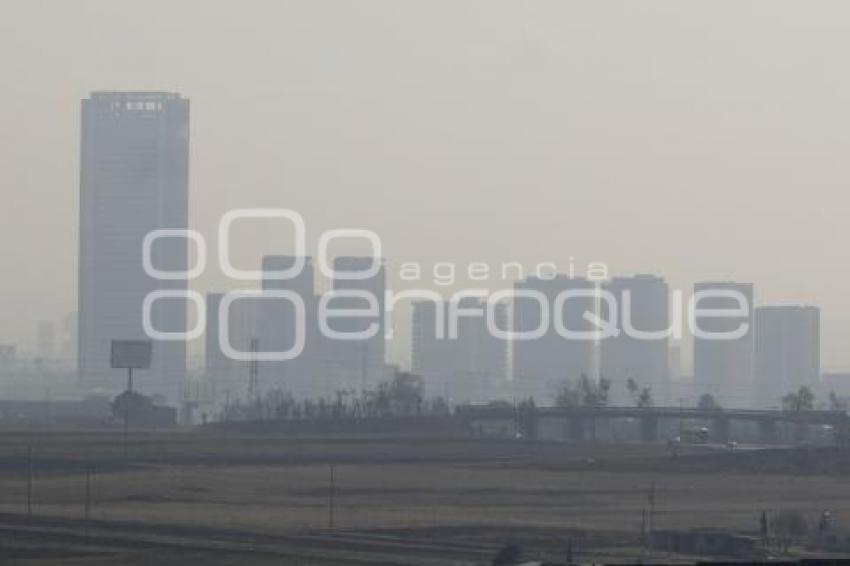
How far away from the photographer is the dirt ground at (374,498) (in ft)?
131

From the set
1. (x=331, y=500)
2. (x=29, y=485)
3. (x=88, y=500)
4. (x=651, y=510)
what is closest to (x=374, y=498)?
Result: (x=331, y=500)

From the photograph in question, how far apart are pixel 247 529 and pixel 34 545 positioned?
623 cm

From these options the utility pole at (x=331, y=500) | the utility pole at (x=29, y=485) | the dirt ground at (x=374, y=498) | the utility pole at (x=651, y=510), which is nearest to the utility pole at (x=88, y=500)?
the dirt ground at (x=374, y=498)

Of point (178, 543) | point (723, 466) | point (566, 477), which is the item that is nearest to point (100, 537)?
point (178, 543)

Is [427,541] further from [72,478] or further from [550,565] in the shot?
[72,478]

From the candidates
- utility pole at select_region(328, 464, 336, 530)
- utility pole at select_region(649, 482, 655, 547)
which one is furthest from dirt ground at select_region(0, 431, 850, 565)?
utility pole at select_region(649, 482, 655, 547)

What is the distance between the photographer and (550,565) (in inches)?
1153

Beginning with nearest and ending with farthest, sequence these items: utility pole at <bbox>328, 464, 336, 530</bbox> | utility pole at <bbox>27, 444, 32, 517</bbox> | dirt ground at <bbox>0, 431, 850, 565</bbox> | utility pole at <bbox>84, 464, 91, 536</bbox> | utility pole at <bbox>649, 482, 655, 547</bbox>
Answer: dirt ground at <bbox>0, 431, 850, 565</bbox>, utility pole at <bbox>84, 464, 91, 536</bbox>, utility pole at <bbox>649, 482, 655, 547</bbox>, utility pole at <bbox>328, 464, 336, 530</bbox>, utility pole at <bbox>27, 444, 32, 517</bbox>

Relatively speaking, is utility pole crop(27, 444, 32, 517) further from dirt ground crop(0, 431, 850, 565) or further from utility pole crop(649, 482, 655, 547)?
utility pole crop(649, 482, 655, 547)

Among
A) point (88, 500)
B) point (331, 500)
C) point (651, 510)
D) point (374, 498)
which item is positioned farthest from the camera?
point (374, 498)

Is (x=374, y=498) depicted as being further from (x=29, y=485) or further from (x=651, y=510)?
(x=29, y=485)

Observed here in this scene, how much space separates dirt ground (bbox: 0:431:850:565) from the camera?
131ft

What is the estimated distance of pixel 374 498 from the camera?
55938 millimetres

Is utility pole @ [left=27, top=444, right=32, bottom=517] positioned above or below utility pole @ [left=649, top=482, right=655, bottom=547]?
above
